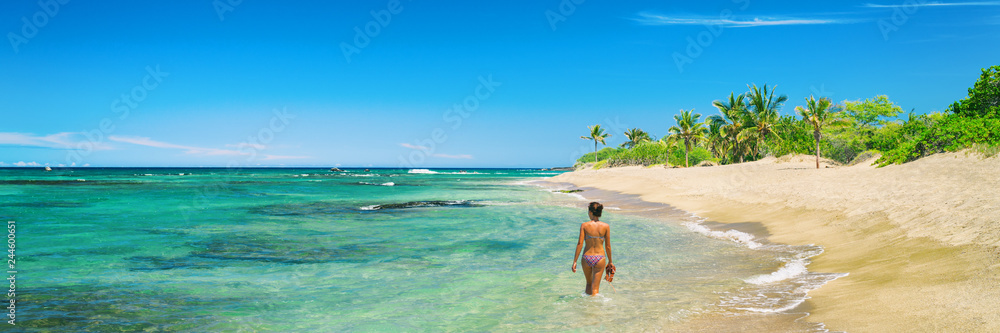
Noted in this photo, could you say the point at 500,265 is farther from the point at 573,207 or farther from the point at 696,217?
the point at 573,207

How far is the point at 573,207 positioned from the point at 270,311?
22099mm

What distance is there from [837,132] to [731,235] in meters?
59.8

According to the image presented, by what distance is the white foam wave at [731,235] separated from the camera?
13901 mm

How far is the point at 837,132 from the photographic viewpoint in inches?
2520

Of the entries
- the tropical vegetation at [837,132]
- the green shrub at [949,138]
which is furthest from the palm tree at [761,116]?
the green shrub at [949,138]

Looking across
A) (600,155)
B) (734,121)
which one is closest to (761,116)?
→ (734,121)

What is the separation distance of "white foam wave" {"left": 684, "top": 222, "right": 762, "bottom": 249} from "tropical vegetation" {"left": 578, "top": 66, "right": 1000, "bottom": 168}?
11339 mm

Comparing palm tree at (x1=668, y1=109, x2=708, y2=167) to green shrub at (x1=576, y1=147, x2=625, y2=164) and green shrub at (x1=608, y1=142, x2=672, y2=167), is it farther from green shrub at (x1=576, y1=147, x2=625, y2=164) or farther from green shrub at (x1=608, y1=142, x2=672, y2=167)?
green shrub at (x1=576, y1=147, x2=625, y2=164)

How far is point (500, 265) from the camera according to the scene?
39.7 ft

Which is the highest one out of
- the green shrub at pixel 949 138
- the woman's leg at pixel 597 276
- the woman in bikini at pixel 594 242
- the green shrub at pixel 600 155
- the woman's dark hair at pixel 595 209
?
the green shrub at pixel 600 155

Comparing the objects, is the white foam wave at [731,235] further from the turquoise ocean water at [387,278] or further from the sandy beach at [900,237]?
the sandy beach at [900,237]

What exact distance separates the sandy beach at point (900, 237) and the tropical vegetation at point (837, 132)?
348 centimetres

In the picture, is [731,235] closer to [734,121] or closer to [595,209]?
[595,209]

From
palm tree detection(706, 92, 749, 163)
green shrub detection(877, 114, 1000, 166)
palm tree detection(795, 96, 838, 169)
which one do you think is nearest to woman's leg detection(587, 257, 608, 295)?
green shrub detection(877, 114, 1000, 166)
